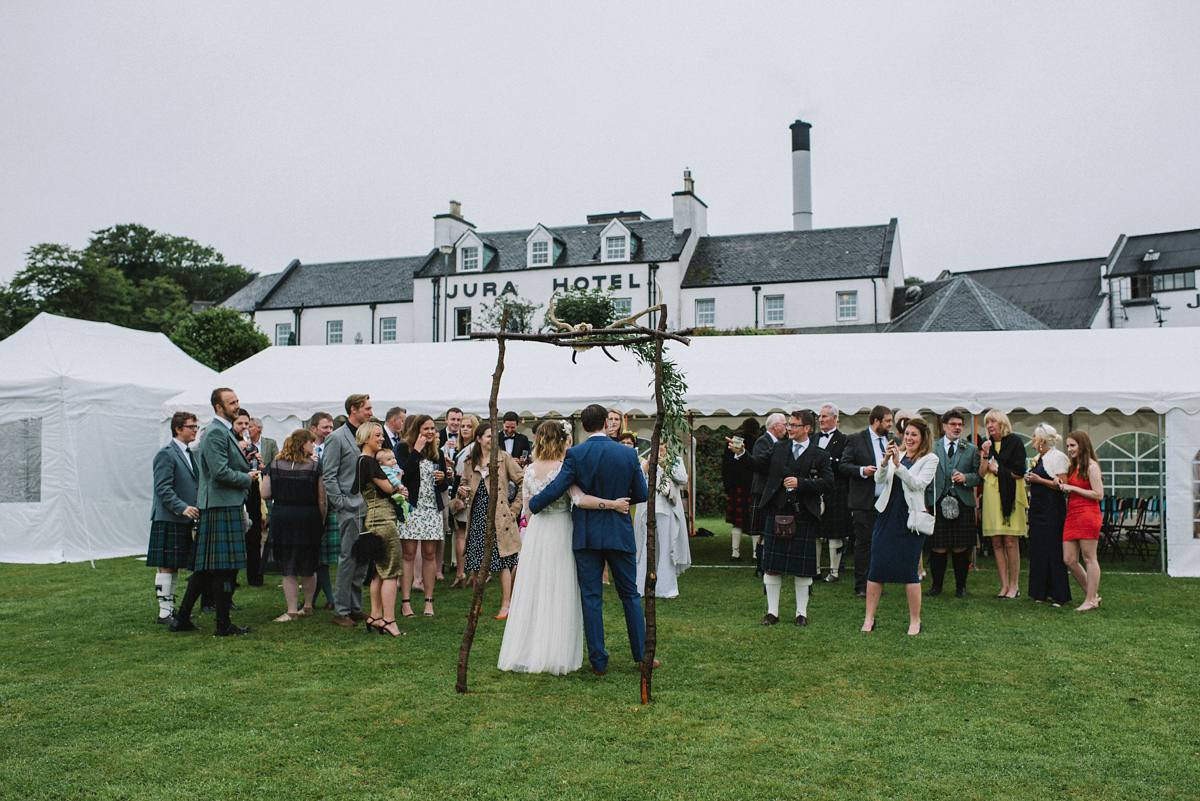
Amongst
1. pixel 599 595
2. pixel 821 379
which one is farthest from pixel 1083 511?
pixel 599 595

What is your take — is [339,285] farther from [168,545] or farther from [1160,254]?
[1160,254]

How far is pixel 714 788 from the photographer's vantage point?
3.77 meters

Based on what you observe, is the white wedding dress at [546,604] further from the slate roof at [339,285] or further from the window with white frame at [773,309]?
the slate roof at [339,285]

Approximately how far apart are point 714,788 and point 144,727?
293 centimetres

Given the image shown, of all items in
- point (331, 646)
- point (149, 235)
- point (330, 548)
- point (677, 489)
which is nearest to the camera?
point (331, 646)

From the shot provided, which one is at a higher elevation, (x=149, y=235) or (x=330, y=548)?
(x=149, y=235)

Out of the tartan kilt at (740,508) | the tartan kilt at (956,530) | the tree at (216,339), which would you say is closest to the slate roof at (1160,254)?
the tree at (216,339)

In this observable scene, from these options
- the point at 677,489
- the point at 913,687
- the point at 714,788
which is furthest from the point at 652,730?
the point at 677,489

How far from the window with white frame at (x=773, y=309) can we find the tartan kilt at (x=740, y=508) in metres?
22.9

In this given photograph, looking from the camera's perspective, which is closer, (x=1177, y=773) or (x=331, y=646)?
(x=1177, y=773)

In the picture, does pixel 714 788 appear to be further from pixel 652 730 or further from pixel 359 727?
pixel 359 727

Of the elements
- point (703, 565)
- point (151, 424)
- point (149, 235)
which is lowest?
point (703, 565)

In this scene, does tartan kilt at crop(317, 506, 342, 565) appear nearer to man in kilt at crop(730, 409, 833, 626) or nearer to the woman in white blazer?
man in kilt at crop(730, 409, 833, 626)

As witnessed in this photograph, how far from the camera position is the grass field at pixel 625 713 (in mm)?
3861
